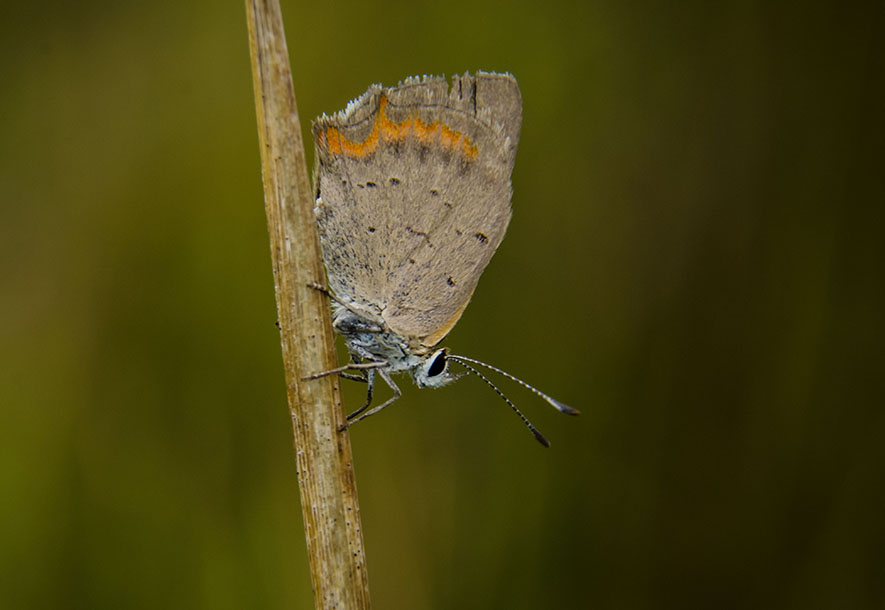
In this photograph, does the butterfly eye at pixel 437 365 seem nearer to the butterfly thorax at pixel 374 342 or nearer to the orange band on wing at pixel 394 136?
the butterfly thorax at pixel 374 342

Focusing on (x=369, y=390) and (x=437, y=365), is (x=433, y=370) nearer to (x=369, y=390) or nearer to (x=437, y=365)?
(x=437, y=365)

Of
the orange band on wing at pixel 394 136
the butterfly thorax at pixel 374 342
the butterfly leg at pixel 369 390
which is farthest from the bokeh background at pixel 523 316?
the orange band on wing at pixel 394 136

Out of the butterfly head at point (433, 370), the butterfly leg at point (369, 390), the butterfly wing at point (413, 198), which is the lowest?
the butterfly leg at point (369, 390)

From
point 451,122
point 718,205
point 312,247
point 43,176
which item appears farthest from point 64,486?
point 718,205

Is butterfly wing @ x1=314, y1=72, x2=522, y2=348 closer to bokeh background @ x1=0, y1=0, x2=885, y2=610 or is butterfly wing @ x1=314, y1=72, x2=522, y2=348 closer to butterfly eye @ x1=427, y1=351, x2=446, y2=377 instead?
butterfly eye @ x1=427, y1=351, x2=446, y2=377

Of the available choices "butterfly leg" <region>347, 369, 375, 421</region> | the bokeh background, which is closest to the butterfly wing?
"butterfly leg" <region>347, 369, 375, 421</region>

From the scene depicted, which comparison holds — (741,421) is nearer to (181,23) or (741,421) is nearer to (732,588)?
(732,588)
